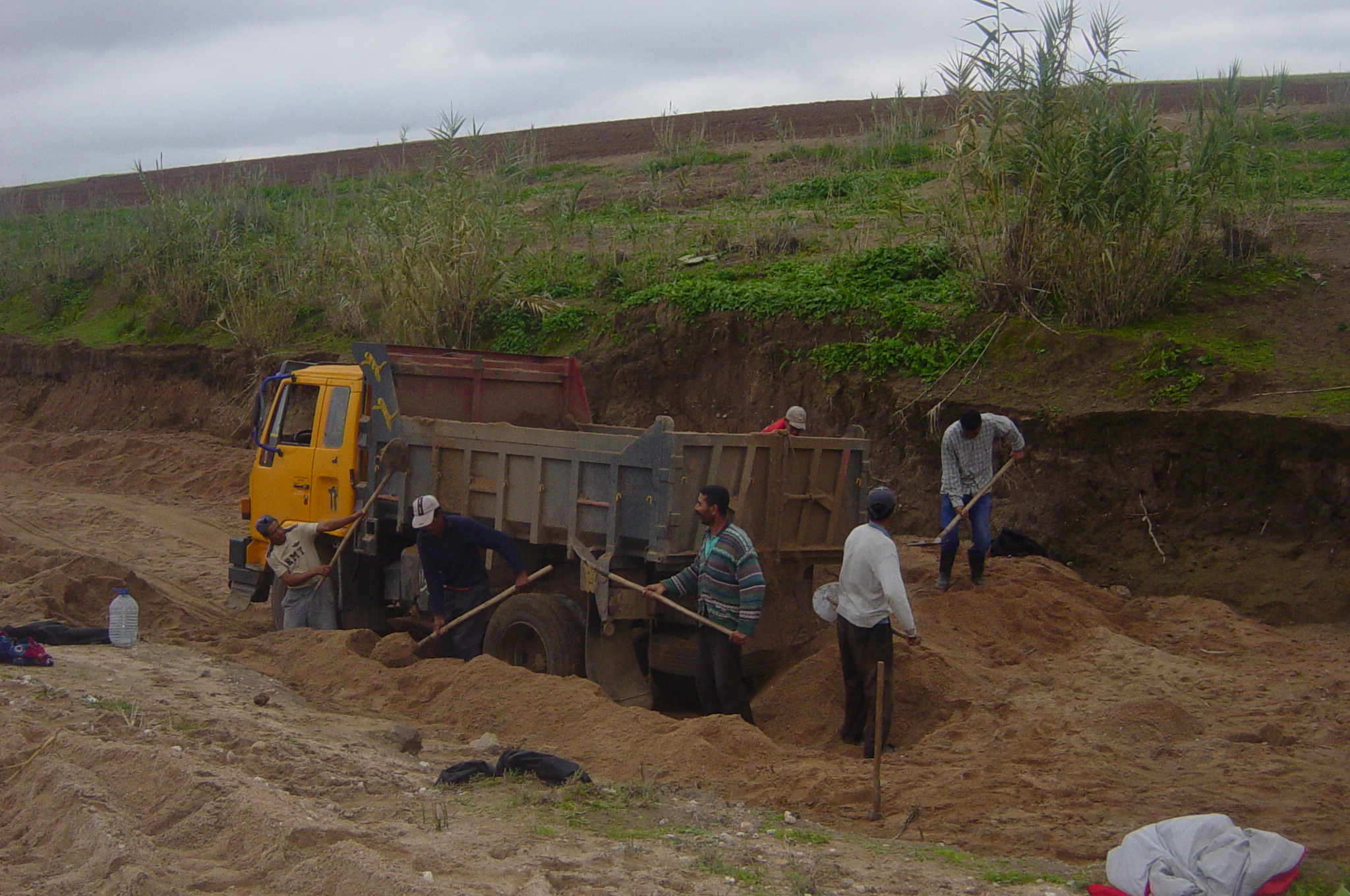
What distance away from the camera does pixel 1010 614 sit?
8898 mm

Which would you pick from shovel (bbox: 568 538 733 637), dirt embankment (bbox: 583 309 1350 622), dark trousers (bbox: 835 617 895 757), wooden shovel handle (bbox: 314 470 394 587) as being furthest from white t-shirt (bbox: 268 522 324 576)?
dirt embankment (bbox: 583 309 1350 622)

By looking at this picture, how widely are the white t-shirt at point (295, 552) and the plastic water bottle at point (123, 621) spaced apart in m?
1.03

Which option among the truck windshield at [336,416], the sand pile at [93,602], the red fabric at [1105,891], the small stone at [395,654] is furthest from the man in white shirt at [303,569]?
the red fabric at [1105,891]

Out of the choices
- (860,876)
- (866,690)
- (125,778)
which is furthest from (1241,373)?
(125,778)

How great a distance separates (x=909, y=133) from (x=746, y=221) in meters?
5.19

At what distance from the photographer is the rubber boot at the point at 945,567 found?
9484mm

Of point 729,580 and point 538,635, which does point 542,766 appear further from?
point 538,635

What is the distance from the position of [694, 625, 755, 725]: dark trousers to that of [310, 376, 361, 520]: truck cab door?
3.38 m

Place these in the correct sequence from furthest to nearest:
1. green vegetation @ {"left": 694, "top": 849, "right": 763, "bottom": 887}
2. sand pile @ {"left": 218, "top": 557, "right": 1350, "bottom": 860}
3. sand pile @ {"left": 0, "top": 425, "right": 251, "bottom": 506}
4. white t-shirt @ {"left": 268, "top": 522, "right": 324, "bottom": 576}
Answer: sand pile @ {"left": 0, "top": 425, "right": 251, "bottom": 506} → white t-shirt @ {"left": 268, "top": 522, "right": 324, "bottom": 576} → sand pile @ {"left": 218, "top": 557, "right": 1350, "bottom": 860} → green vegetation @ {"left": 694, "top": 849, "right": 763, "bottom": 887}

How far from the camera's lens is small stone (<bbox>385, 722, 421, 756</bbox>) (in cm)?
638

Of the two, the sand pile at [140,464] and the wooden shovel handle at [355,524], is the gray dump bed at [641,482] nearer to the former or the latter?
the wooden shovel handle at [355,524]

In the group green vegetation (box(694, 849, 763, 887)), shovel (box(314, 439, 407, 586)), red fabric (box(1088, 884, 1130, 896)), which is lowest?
green vegetation (box(694, 849, 763, 887))

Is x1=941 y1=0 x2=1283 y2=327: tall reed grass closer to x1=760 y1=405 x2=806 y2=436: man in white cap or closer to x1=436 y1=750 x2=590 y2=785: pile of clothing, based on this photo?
x1=760 y1=405 x2=806 y2=436: man in white cap

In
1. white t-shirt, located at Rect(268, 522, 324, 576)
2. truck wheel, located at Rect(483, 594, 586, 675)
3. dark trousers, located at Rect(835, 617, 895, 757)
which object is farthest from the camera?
white t-shirt, located at Rect(268, 522, 324, 576)
